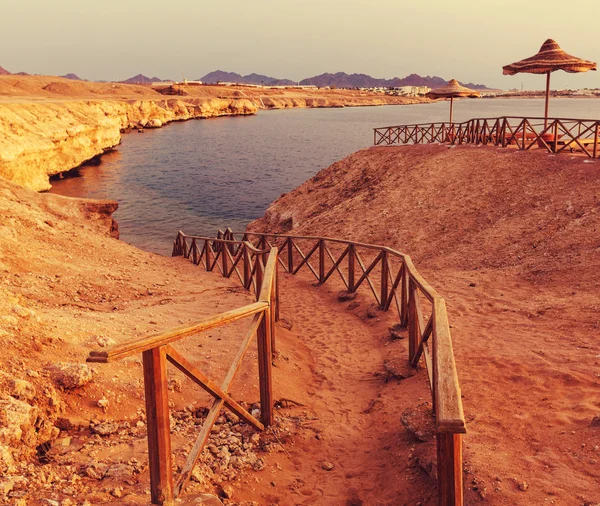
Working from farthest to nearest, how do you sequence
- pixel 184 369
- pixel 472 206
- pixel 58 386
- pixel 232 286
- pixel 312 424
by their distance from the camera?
1. pixel 472 206
2. pixel 232 286
3. pixel 312 424
4. pixel 58 386
5. pixel 184 369

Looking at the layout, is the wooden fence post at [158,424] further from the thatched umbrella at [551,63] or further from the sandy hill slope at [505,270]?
the thatched umbrella at [551,63]

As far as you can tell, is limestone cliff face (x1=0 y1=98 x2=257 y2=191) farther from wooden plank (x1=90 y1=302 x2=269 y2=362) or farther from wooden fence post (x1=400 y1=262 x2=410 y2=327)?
wooden plank (x1=90 y1=302 x2=269 y2=362)

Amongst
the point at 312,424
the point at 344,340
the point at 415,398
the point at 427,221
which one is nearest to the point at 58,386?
the point at 312,424

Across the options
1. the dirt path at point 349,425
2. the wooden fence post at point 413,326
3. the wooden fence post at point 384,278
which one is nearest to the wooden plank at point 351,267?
the wooden fence post at point 384,278

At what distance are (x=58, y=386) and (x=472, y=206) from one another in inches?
548

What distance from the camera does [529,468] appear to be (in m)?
4.13

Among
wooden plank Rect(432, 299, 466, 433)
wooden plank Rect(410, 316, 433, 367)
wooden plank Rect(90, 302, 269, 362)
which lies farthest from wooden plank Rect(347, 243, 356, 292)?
wooden plank Rect(90, 302, 269, 362)

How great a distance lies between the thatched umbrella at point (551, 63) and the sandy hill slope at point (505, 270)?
3.11 metres

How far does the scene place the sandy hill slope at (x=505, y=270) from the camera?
436 cm

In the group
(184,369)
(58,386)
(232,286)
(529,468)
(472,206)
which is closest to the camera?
(184,369)

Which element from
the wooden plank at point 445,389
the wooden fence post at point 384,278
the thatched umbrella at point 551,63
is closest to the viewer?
the wooden plank at point 445,389

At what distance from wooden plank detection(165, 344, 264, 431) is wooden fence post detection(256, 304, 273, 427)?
165 millimetres

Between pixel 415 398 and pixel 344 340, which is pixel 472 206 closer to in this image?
pixel 344 340

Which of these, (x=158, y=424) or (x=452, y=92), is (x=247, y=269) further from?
(x=452, y=92)
